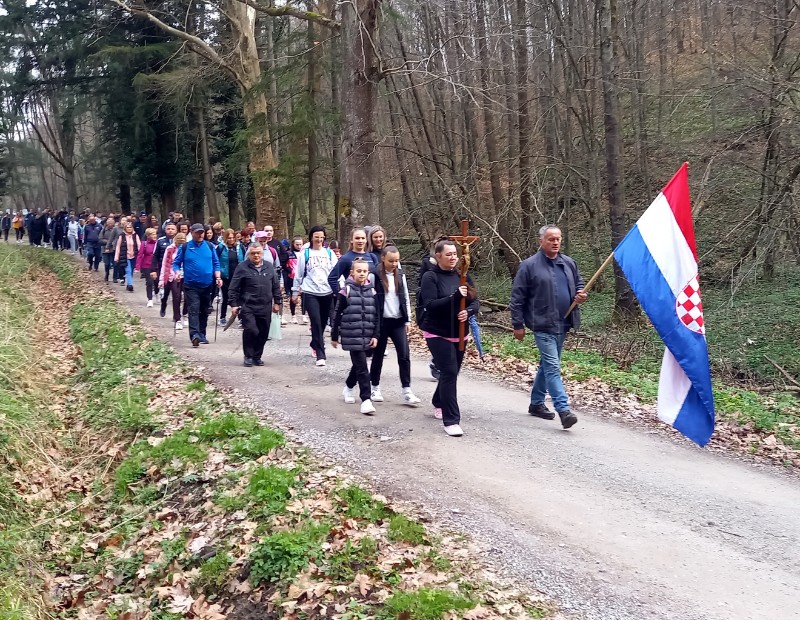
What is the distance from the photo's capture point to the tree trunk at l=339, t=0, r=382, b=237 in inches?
574

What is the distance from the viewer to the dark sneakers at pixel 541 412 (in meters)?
8.82

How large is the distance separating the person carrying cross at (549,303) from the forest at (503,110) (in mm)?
6822

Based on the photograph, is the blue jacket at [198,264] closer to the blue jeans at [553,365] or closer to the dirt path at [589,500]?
the dirt path at [589,500]

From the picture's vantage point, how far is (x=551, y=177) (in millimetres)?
20703

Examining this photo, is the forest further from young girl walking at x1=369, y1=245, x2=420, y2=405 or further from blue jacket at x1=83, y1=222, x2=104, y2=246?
young girl walking at x1=369, y1=245, x2=420, y2=405

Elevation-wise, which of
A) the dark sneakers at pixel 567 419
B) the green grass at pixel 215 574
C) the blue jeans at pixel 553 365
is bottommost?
the green grass at pixel 215 574

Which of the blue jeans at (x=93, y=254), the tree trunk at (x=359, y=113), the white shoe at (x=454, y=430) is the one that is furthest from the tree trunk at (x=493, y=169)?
the blue jeans at (x=93, y=254)

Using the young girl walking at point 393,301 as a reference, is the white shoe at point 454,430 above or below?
below

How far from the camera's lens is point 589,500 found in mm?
6316

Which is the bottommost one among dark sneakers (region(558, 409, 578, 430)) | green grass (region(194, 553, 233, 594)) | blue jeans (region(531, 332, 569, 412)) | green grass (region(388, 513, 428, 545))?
green grass (region(194, 553, 233, 594))

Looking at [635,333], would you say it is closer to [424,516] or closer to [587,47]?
[587,47]

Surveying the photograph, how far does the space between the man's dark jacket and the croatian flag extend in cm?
90

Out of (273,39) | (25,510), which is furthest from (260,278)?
(273,39)

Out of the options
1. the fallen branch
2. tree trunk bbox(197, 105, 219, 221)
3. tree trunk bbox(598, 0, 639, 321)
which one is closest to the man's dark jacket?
the fallen branch
